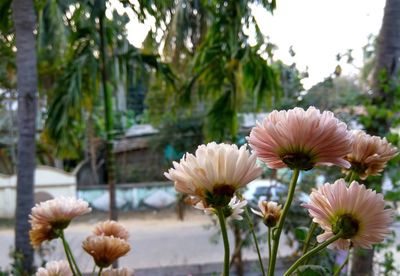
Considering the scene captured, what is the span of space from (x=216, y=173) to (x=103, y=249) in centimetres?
20

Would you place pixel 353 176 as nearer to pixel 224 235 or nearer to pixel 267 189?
pixel 224 235

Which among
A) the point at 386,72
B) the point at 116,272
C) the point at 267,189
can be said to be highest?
Result: the point at 386,72

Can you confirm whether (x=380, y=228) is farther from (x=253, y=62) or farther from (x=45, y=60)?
(x=45, y=60)

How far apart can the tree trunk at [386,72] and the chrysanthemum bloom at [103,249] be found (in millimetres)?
1298

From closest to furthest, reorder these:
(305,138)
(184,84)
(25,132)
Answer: (305,138) → (25,132) → (184,84)

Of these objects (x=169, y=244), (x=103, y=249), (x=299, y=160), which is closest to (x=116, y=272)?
(x=103, y=249)

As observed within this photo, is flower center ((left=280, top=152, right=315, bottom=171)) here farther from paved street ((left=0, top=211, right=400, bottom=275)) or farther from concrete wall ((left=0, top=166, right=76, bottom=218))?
concrete wall ((left=0, top=166, right=76, bottom=218))

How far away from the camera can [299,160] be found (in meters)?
0.41

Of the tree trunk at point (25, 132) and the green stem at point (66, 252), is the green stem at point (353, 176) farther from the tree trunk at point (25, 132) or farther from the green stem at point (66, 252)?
the tree trunk at point (25, 132)

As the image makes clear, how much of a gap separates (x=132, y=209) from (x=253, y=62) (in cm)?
591

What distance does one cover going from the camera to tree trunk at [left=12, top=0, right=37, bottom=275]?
1.94m

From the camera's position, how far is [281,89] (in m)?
2.48

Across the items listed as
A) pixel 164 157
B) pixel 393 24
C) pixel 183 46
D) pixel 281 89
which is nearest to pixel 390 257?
pixel 393 24

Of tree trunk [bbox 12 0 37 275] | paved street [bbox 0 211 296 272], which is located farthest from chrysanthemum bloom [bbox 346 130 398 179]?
paved street [bbox 0 211 296 272]
